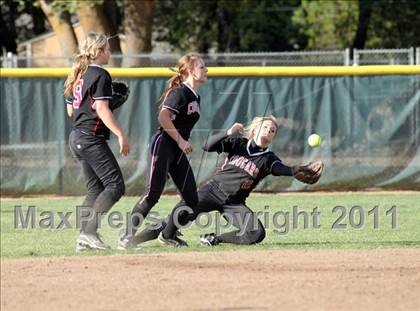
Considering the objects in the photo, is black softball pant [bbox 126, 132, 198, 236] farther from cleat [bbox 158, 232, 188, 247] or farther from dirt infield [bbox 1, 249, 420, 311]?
dirt infield [bbox 1, 249, 420, 311]

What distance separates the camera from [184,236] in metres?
9.91

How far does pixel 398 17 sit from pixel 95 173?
87.1 ft

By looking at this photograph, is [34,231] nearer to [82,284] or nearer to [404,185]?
[82,284]

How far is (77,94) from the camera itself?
8.34 meters

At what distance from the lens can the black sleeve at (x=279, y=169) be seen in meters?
8.66

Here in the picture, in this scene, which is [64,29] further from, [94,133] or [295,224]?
[94,133]

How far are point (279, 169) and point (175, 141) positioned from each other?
1004mm

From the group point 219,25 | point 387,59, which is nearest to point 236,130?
point 387,59

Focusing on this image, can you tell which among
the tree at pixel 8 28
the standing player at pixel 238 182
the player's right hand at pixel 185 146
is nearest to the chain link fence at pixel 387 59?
the standing player at pixel 238 182

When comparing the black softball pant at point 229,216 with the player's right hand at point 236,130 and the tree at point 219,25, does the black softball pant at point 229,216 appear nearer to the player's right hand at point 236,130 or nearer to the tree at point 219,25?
the player's right hand at point 236,130

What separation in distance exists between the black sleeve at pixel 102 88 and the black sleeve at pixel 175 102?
494 mm

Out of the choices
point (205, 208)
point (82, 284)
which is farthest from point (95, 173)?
point (82, 284)

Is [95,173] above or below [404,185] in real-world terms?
above

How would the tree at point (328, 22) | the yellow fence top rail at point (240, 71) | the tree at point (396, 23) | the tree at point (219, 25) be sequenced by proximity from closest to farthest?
the yellow fence top rail at point (240, 71)
the tree at point (396, 23)
the tree at point (219, 25)
the tree at point (328, 22)
